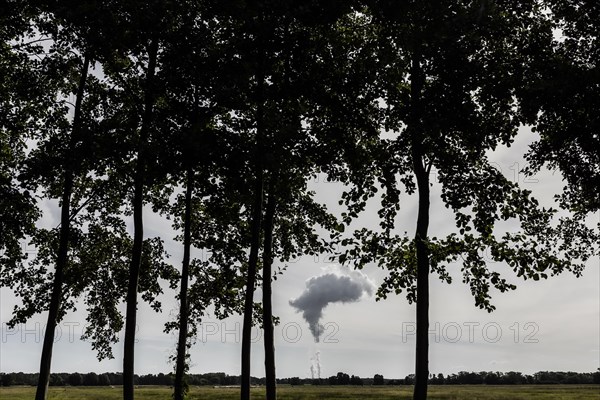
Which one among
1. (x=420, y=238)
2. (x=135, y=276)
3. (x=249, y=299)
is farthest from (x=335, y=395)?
(x=420, y=238)

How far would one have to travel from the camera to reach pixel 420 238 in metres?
18.5

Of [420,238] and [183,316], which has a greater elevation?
[420,238]

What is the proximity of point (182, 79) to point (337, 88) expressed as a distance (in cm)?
497

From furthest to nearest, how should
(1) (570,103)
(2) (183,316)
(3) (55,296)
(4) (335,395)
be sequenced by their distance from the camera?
(4) (335,395) → (2) (183,316) → (3) (55,296) → (1) (570,103)

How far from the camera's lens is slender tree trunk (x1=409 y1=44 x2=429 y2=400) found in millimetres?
18078

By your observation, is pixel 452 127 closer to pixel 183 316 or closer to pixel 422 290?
pixel 422 290

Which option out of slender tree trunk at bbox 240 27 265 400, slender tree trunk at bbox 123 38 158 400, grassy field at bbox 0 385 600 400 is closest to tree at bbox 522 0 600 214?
slender tree trunk at bbox 240 27 265 400

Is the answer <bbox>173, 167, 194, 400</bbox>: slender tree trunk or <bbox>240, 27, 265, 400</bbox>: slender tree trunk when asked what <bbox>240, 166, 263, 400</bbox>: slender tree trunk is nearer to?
<bbox>240, 27, 265, 400</bbox>: slender tree trunk

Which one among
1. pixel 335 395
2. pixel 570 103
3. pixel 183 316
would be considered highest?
pixel 570 103

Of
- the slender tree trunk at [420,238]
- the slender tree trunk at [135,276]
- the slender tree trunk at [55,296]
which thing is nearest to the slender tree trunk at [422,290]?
the slender tree trunk at [420,238]

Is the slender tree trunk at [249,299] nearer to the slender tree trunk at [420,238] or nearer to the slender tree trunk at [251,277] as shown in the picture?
the slender tree trunk at [251,277]

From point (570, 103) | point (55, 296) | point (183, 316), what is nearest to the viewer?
point (570, 103)

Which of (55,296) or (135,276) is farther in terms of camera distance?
(55,296)

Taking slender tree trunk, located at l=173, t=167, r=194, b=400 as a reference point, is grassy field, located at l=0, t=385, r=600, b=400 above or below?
below
